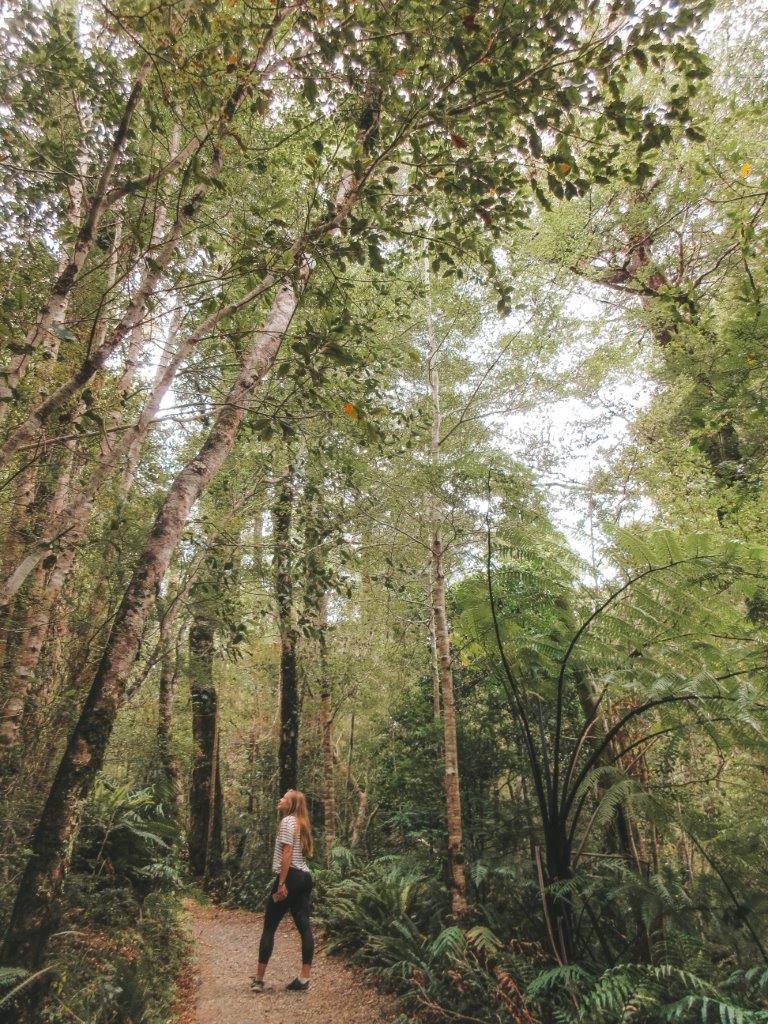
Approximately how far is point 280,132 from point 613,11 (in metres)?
5.70

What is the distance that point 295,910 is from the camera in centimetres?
484

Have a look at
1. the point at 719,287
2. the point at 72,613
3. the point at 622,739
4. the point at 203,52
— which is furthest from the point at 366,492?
the point at 719,287

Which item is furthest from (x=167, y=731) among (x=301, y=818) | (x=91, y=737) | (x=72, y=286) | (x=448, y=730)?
(x=72, y=286)

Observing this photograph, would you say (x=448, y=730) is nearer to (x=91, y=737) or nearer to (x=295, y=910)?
(x=295, y=910)

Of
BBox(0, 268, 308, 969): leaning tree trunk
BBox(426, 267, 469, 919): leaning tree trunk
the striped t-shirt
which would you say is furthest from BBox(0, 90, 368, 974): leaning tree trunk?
BBox(426, 267, 469, 919): leaning tree trunk

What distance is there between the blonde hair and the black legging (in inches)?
8.1

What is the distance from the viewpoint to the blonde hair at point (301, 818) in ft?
16.6

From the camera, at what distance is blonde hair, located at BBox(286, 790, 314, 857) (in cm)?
505

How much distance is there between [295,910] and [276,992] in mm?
889

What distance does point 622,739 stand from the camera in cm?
594

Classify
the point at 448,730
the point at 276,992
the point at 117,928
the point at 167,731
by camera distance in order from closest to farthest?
1. the point at 276,992
2. the point at 117,928
3. the point at 448,730
4. the point at 167,731

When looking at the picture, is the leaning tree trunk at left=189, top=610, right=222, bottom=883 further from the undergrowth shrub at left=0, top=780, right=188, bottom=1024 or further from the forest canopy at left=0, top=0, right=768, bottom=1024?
the undergrowth shrub at left=0, top=780, right=188, bottom=1024

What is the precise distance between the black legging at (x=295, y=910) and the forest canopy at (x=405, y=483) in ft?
2.87

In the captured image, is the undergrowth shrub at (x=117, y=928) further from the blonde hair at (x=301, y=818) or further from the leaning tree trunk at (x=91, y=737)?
the blonde hair at (x=301, y=818)
